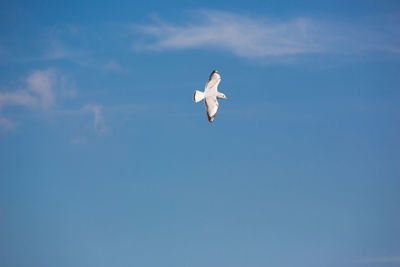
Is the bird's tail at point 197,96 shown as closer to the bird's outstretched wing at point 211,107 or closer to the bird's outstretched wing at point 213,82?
the bird's outstretched wing at point 213,82

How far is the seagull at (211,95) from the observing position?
122194 mm

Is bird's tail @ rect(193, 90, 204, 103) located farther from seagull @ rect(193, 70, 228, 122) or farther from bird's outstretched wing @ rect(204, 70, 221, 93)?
bird's outstretched wing @ rect(204, 70, 221, 93)

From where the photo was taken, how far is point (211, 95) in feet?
403

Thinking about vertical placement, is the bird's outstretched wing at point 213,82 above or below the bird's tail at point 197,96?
above

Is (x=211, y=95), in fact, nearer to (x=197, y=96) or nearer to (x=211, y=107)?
(x=211, y=107)

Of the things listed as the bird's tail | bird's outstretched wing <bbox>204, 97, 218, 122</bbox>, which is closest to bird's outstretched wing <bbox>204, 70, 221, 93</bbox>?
the bird's tail

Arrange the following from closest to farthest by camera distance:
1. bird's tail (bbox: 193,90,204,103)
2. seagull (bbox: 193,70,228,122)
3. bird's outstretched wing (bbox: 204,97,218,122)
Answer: bird's tail (bbox: 193,90,204,103) → seagull (bbox: 193,70,228,122) → bird's outstretched wing (bbox: 204,97,218,122)

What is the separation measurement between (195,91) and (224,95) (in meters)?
4.52

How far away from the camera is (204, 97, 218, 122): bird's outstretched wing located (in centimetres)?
12288

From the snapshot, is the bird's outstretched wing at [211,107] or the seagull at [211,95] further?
the bird's outstretched wing at [211,107]

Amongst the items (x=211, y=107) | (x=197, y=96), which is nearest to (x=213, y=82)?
(x=197, y=96)

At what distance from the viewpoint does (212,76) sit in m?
122

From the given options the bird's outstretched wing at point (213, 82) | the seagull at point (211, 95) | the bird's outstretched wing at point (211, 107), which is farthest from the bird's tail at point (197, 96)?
the bird's outstretched wing at point (211, 107)

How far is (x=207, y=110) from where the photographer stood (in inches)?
4843
